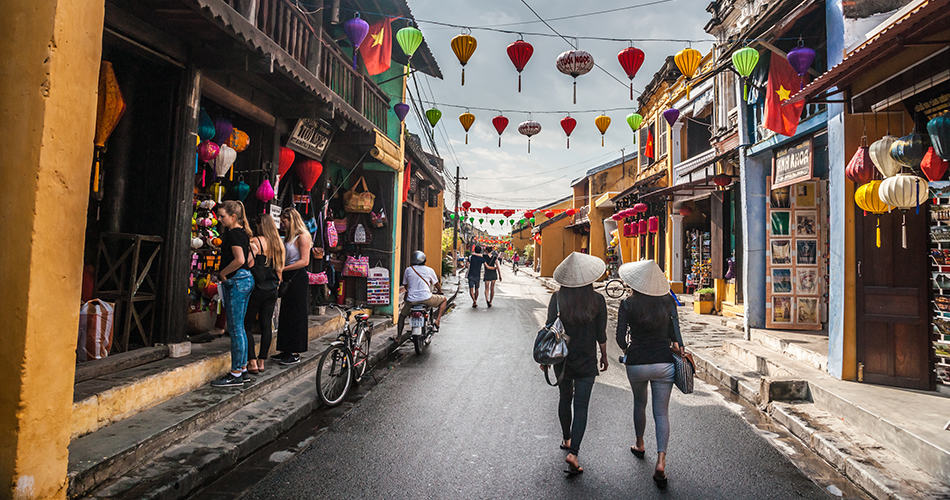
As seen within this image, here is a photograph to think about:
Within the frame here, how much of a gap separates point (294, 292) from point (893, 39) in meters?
6.96

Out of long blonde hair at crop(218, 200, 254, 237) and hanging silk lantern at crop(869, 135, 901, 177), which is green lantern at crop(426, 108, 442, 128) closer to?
long blonde hair at crop(218, 200, 254, 237)

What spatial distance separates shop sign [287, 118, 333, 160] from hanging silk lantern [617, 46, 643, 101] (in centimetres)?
543

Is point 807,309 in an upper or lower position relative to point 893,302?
lower

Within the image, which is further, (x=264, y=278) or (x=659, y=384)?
(x=264, y=278)

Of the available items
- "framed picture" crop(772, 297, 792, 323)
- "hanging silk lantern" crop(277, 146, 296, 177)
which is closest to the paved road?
"hanging silk lantern" crop(277, 146, 296, 177)

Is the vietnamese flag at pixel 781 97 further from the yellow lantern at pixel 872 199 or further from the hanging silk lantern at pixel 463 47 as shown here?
the hanging silk lantern at pixel 463 47

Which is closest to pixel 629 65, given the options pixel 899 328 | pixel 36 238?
pixel 899 328

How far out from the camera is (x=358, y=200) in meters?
10.9

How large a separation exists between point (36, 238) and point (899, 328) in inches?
331

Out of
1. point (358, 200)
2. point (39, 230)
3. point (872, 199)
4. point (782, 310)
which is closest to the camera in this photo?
point (39, 230)

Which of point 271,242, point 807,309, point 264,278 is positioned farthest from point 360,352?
point 807,309

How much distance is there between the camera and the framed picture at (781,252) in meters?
9.83

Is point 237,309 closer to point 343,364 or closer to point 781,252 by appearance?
point 343,364

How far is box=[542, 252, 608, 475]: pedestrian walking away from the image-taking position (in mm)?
4012
